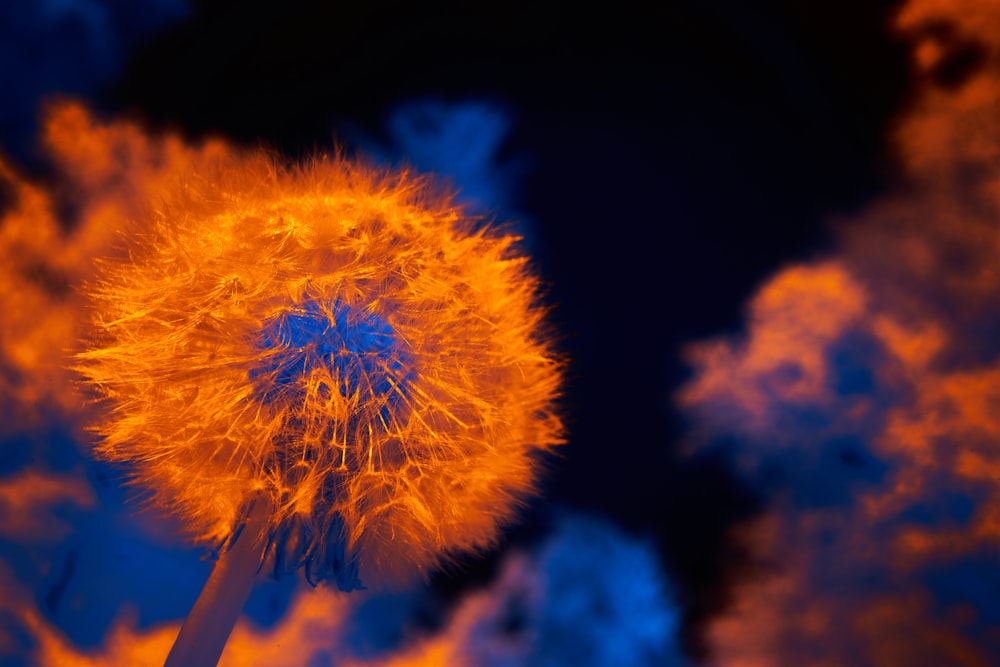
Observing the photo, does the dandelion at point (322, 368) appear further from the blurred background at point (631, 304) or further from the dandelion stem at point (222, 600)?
the blurred background at point (631, 304)

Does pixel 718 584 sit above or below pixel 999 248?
below

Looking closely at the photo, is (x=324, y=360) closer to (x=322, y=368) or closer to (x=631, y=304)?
(x=322, y=368)

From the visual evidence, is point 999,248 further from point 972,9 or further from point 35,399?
point 35,399

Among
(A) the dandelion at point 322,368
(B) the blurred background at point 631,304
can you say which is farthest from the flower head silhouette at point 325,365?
(B) the blurred background at point 631,304

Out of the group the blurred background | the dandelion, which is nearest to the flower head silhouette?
the dandelion

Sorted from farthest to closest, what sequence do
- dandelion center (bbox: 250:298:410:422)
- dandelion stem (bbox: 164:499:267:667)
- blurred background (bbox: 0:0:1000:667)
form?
blurred background (bbox: 0:0:1000:667) < dandelion center (bbox: 250:298:410:422) < dandelion stem (bbox: 164:499:267:667)

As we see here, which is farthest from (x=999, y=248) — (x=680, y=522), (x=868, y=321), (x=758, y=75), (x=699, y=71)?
(x=680, y=522)

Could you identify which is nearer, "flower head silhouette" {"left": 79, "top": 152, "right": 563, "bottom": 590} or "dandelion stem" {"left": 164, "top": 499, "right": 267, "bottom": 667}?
"dandelion stem" {"left": 164, "top": 499, "right": 267, "bottom": 667}

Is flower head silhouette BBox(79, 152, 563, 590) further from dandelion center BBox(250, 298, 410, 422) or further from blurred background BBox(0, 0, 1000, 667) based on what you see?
blurred background BBox(0, 0, 1000, 667)
